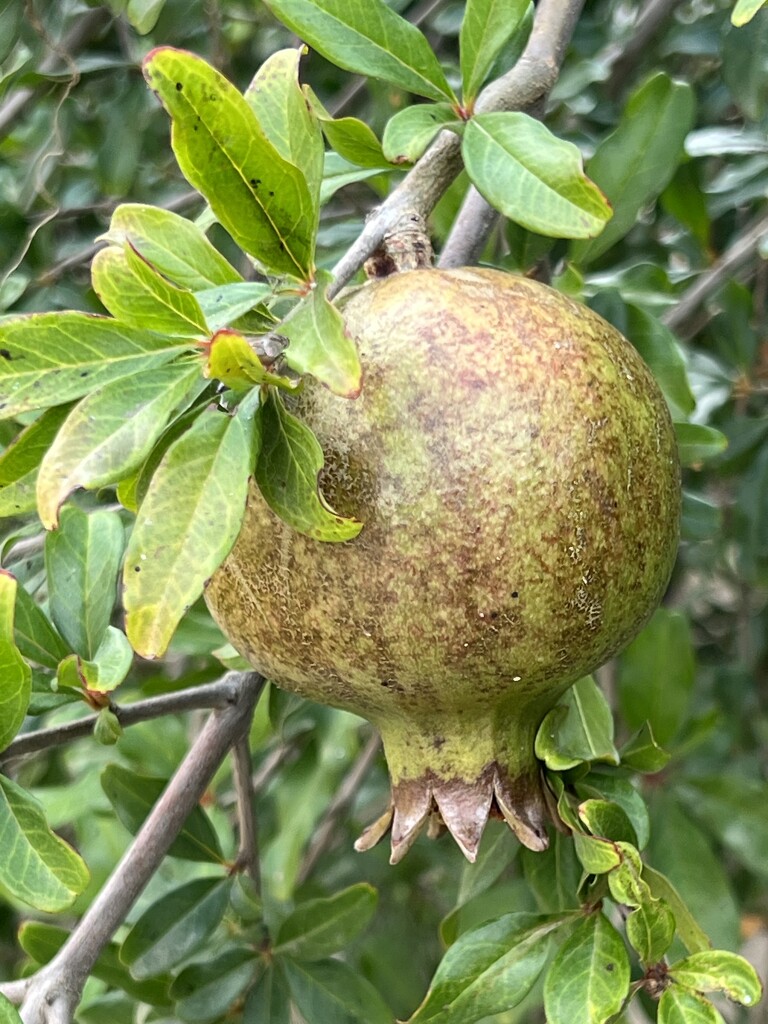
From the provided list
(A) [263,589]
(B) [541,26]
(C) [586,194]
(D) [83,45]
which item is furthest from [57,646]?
(D) [83,45]

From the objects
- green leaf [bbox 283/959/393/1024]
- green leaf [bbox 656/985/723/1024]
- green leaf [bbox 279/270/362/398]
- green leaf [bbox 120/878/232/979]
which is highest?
green leaf [bbox 279/270/362/398]

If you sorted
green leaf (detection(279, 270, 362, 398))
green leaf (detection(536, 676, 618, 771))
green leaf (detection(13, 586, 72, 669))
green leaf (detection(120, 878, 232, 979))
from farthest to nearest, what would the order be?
green leaf (detection(120, 878, 232, 979)) → green leaf (detection(13, 586, 72, 669)) → green leaf (detection(536, 676, 618, 771)) → green leaf (detection(279, 270, 362, 398))

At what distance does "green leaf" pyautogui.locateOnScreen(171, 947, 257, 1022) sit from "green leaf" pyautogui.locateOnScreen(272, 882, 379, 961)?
0.04 metres

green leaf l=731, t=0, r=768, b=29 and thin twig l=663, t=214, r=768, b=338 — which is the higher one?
green leaf l=731, t=0, r=768, b=29

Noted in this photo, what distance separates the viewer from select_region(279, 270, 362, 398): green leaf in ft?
1.74

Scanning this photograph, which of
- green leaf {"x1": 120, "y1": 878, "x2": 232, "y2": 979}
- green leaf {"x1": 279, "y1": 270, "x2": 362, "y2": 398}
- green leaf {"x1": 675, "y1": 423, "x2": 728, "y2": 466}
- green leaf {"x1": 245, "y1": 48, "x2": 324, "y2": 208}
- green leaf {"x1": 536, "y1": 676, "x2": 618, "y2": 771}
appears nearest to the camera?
green leaf {"x1": 279, "y1": 270, "x2": 362, "y2": 398}

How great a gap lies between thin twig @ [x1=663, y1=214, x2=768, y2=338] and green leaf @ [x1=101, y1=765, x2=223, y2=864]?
821 millimetres

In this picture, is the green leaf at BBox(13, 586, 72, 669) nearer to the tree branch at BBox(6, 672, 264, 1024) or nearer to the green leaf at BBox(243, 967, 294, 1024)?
the tree branch at BBox(6, 672, 264, 1024)

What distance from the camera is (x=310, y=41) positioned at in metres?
0.72

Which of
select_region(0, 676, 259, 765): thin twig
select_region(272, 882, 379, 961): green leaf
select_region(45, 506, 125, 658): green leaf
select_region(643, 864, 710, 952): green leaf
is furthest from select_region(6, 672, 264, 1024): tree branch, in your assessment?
select_region(643, 864, 710, 952): green leaf

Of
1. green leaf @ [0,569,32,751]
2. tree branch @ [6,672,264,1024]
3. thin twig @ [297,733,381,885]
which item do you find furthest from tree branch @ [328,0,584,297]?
thin twig @ [297,733,381,885]

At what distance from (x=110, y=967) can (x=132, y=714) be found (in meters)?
0.41

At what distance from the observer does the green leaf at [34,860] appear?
0.65 meters

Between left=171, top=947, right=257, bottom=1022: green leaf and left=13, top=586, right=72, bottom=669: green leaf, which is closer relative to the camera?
left=13, top=586, right=72, bottom=669: green leaf
